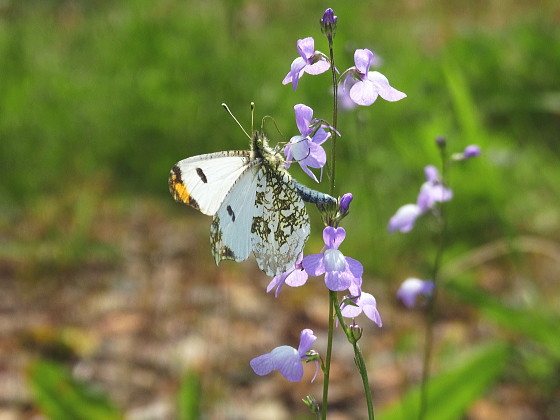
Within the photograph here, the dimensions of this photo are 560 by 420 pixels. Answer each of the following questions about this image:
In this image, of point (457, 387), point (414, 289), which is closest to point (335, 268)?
point (414, 289)

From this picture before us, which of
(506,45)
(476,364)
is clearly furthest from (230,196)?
(506,45)

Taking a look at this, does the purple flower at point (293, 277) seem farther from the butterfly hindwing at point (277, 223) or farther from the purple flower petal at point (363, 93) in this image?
the purple flower petal at point (363, 93)

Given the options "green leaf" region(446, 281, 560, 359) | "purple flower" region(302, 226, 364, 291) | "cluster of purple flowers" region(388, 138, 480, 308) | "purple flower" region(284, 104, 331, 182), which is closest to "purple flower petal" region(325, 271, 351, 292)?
"purple flower" region(302, 226, 364, 291)

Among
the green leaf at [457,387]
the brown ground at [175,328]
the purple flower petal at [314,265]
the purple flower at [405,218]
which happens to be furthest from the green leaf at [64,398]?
the purple flower petal at [314,265]

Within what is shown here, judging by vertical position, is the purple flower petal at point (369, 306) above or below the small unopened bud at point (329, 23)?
below

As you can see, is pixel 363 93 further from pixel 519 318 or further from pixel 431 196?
pixel 519 318
